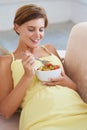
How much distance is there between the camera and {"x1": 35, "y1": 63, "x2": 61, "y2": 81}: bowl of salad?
4.32 feet

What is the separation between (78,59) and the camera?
4.89ft

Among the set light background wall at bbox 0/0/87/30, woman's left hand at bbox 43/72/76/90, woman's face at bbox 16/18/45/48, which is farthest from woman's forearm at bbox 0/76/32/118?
light background wall at bbox 0/0/87/30

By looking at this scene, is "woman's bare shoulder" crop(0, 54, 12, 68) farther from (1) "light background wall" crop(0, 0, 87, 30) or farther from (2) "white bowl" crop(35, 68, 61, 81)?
(1) "light background wall" crop(0, 0, 87, 30)

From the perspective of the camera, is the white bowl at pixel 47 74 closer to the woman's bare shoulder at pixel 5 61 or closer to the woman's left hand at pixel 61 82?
the woman's left hand at pixel 61 82

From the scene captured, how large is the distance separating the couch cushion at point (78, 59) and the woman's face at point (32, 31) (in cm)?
23

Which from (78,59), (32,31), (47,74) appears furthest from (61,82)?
(32,31)

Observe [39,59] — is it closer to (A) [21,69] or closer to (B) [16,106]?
(A) [21,69]

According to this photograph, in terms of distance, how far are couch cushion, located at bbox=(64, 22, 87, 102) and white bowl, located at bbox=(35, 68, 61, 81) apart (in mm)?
160

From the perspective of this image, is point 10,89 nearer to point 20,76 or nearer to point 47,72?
point 20,76

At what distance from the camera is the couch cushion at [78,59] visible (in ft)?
4.68

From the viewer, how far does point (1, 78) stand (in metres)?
1.35

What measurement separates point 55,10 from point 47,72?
9.26ft

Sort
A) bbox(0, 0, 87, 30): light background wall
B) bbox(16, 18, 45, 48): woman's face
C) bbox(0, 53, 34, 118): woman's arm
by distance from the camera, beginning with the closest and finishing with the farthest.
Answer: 1. bbox(0, 53, 34, 118): woman's arm
2. bbox(16, 18, 45, 48): woman's face
3. bbox(0, 0, 87, 30): light background wall

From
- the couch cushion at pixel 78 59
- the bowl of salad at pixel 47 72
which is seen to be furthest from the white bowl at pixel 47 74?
the couch cushion at pixel 78 59
